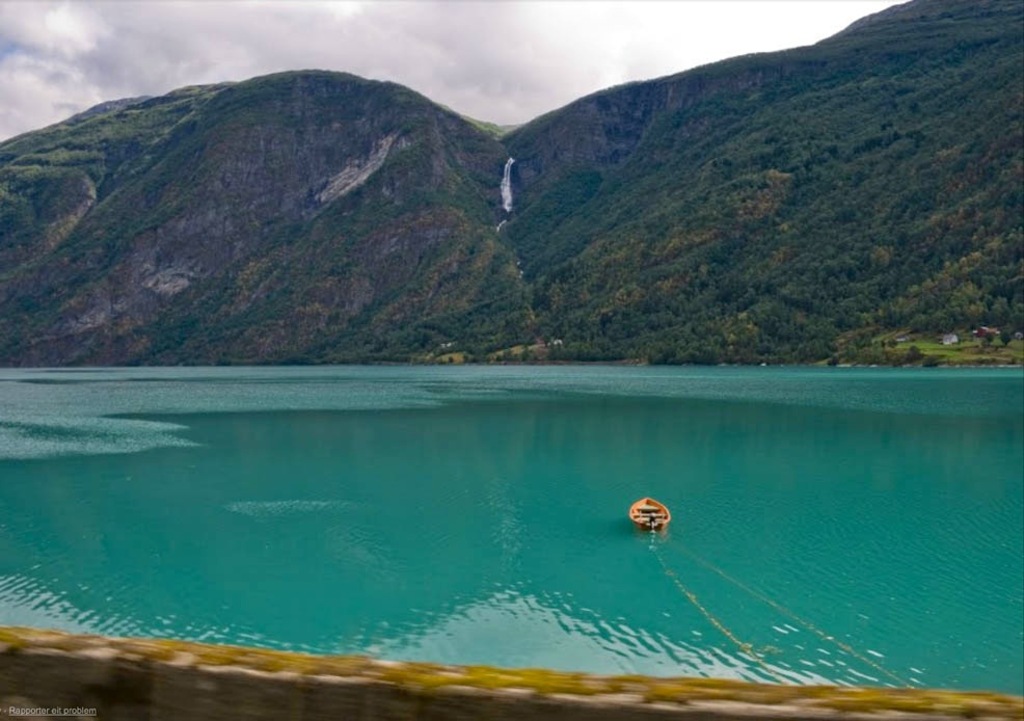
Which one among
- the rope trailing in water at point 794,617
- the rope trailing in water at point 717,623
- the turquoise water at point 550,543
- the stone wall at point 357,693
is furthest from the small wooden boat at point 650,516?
the stone wall at point 357,693

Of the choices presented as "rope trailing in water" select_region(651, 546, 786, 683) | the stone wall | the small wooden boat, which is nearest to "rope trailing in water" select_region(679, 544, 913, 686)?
"rope trailing in water" select_region(651, 546, 786, 683)

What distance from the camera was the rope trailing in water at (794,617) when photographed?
23.0m

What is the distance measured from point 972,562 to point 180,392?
500 ft

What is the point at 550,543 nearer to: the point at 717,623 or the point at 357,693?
the point at 717,623

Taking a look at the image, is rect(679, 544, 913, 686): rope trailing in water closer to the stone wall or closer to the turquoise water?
the turquoise water

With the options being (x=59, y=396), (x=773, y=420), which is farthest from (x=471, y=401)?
(x=59, y=396)

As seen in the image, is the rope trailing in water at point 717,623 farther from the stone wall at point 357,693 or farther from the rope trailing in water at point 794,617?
the stone wall at point 357,693

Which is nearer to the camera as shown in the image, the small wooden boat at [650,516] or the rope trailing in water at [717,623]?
the rope trailing in water at [717,623]

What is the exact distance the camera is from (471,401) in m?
121

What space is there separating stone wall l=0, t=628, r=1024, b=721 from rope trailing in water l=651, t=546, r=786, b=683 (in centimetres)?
2162

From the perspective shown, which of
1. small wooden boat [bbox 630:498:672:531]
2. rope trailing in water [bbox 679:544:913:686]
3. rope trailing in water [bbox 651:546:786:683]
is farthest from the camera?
small wooden boat [bbox 630:498:672:531]

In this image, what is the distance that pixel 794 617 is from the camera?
91.0 ft

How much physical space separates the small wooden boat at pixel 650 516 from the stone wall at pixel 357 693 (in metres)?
38.2

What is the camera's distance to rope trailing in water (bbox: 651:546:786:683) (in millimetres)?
23347
